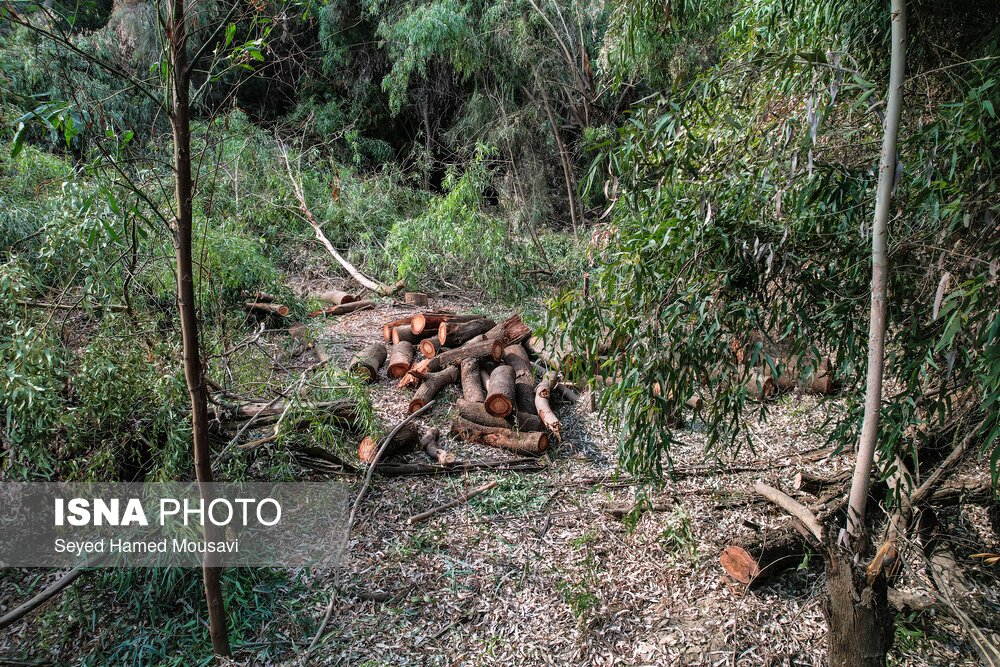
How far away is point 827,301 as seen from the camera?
233cm

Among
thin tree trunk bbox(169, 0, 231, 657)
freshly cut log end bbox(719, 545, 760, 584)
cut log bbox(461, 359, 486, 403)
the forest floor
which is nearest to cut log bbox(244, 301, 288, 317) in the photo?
cut log bbox(461, 359, 486, 403)

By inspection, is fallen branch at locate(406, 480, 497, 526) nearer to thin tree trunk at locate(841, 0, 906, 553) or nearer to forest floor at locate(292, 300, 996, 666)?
forest floor at locate(292, 300, 996, 666)

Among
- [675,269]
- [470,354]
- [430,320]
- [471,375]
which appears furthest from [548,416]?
[675,269]

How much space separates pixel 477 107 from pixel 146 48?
477 centimetres

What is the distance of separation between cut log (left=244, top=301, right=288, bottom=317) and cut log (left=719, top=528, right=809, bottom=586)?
14.8 ft

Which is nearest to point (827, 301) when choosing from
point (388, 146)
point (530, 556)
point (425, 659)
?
point (530, 556)

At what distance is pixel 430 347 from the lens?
5.52m

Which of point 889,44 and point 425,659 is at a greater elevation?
point 889,44

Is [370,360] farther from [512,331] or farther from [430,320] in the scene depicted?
[512,331]

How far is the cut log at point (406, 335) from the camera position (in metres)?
5.73

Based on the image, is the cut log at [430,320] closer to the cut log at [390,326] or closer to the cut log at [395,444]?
the cut log at [390,326]

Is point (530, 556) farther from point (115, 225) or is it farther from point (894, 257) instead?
point (115, 225)

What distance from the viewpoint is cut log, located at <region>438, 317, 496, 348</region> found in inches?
219

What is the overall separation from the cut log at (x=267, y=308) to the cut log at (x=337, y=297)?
2.95 ft
